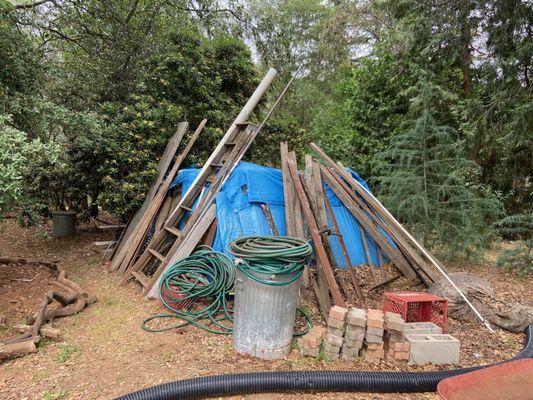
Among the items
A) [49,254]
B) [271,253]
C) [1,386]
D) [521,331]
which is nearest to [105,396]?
[1,386]

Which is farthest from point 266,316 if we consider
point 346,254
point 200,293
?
point 346,254

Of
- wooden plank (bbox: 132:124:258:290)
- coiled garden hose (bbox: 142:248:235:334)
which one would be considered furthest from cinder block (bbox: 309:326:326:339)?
wooden plank (bbox: 132:124:258:290)

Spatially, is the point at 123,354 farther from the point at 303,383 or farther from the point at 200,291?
the point at 303,383

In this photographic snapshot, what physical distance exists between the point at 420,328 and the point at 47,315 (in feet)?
11.9

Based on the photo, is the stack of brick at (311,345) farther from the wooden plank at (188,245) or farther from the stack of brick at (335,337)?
the wooden plank at (188,245)

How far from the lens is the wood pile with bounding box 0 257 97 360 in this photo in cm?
288

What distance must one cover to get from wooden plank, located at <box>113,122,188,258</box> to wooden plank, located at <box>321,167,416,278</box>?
256 centimetres

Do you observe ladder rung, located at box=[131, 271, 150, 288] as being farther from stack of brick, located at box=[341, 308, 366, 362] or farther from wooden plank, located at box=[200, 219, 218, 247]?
stack of brick, located at box=[341, 308, 366, 362]

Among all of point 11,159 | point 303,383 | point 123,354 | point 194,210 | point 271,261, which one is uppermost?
point 11,159

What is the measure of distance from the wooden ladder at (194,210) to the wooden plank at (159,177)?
32.2 inches

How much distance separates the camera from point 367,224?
5035 mm

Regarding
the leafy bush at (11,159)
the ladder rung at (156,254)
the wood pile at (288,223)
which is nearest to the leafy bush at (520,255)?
the wood pile at (288,223)

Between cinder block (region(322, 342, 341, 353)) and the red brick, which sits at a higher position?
the red brick

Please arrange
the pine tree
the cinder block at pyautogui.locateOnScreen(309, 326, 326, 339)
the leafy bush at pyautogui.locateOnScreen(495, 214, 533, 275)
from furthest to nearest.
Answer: the pine tree → the leafy bush at pyautogui.locateOnScreen(495, 214, 533, 275) → the cinder block at pyautogui.locateOnScreen(309, 326, 326, 339)
